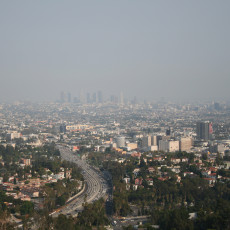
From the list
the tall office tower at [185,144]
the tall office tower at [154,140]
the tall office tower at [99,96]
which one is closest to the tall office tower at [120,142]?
the tall office tower at [154,140]

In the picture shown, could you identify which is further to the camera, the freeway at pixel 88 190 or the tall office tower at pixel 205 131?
the tall office tower at pixel 205 131

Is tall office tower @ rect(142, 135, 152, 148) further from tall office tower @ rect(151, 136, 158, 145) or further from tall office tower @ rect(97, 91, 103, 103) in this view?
tall office tower @ rect(97, 91, 103, 103)

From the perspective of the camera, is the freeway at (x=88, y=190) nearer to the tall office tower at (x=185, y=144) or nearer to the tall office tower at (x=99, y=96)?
the tall office tower at (x=185, y=144)

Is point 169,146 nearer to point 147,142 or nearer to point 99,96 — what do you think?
point 147,142

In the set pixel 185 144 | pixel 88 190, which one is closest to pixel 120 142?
pixel 185 144

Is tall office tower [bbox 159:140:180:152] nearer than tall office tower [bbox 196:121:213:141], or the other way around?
tall office tower [bbox 159:140:180:152]

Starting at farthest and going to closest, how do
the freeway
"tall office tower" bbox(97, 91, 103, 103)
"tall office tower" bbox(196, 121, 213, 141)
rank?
"tall office tower" bbox(97, 91, 103, 103)
"tall office tower" bbox(196, 121, 213, 141)
the freeway

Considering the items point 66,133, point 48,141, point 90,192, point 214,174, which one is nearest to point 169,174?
point 214,174

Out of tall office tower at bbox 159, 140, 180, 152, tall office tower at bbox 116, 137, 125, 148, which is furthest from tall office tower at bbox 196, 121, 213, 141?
tall office tower at bbox 116, 137, 125, 148
